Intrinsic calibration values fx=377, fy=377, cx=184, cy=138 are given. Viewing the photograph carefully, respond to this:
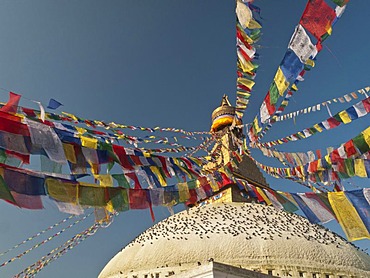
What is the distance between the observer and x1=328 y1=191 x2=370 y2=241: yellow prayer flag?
6113 millimetres

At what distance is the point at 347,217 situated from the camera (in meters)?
6.26

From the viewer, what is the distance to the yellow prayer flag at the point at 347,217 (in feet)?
20.1

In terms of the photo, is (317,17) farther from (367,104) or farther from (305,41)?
(367,104)

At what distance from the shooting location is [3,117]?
16.7 feet

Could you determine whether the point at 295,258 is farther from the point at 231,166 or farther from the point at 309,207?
the point at 231,166

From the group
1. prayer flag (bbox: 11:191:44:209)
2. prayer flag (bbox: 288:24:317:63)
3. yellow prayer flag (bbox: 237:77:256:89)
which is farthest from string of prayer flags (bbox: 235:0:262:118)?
prayer flag (bbox: 11:191:44:209)

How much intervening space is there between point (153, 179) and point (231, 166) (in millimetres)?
7030

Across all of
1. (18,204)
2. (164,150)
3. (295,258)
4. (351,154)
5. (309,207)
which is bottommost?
(295,258)

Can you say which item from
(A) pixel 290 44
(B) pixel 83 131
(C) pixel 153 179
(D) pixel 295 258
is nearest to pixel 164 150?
(C) pixel 153 179

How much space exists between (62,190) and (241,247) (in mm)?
5046

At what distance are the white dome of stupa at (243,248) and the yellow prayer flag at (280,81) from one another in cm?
404

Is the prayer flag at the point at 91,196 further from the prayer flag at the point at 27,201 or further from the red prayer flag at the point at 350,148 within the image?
the red prayer flag at the point at 350,148

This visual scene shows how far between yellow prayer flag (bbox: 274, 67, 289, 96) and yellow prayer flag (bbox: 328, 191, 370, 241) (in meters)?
2.03

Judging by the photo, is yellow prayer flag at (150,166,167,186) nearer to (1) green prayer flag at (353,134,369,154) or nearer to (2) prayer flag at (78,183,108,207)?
(2) prayer flag at (78,183,108,207)
